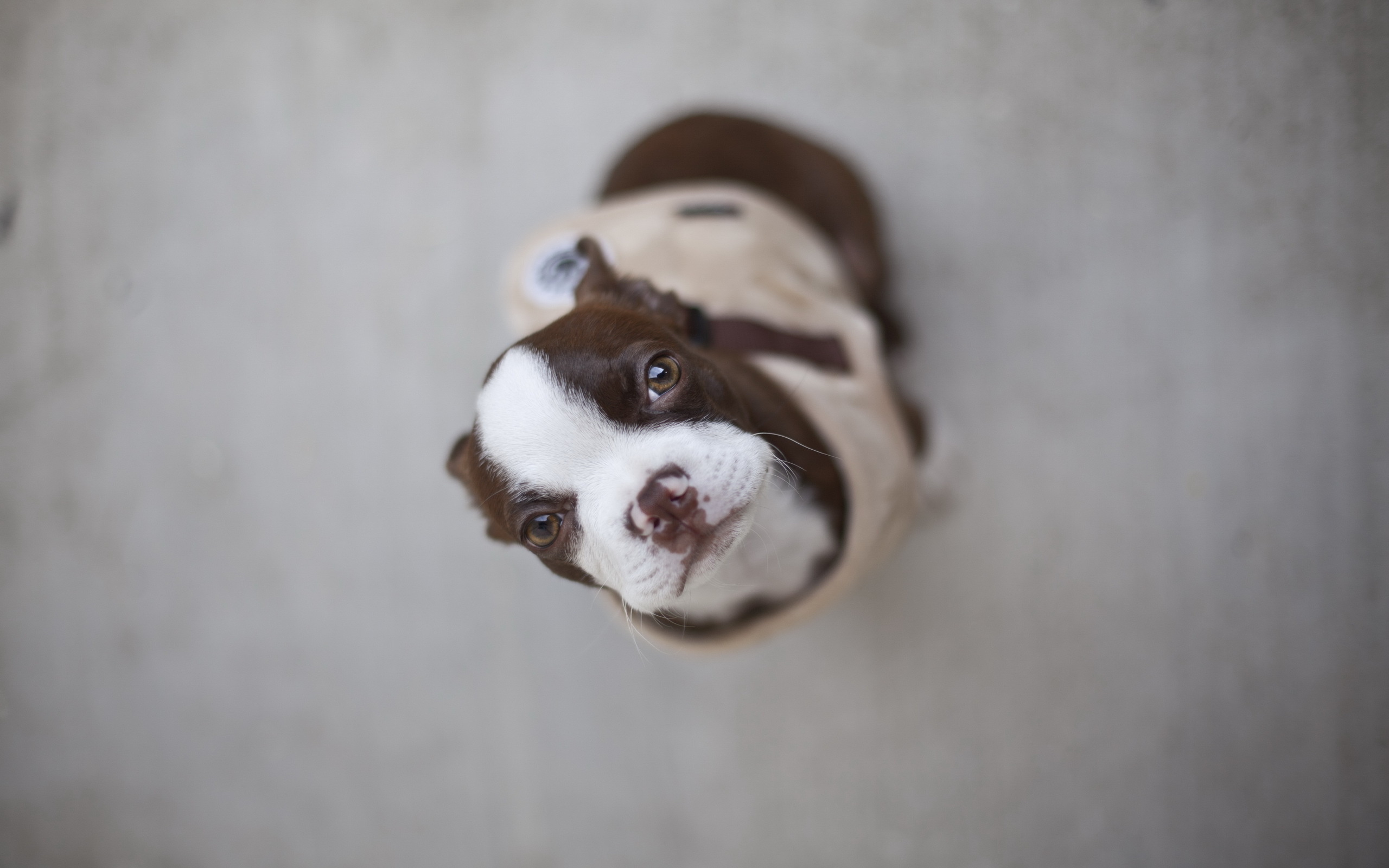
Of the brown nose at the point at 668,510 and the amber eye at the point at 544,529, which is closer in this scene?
the brown nose at the point at 668,510

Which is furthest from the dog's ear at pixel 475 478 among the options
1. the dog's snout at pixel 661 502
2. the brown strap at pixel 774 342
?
the brown strap at pixel 774 342

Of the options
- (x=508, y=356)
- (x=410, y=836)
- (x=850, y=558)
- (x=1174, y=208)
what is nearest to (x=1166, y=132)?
(x=1174, y=208)

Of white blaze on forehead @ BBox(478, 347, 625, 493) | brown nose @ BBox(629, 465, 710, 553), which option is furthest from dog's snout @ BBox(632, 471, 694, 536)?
white blaze on forehead @ BBox(478, 347, 625, 493)

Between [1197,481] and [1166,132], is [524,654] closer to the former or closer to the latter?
[1197,481]

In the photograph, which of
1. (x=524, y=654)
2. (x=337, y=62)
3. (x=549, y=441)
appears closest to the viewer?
(x=549, y=441)

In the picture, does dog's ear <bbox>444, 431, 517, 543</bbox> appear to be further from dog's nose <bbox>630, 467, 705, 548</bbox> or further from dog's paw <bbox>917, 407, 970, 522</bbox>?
dog's paw <bbox>917, 407, 970, 522</bbox>

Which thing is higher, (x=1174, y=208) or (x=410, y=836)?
(x=1174, y=208)

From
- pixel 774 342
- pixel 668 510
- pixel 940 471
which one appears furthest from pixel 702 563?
pixel 940 471

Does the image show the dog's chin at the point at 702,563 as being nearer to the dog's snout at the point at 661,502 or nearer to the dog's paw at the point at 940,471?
the dog's snout at the point at 661,502
